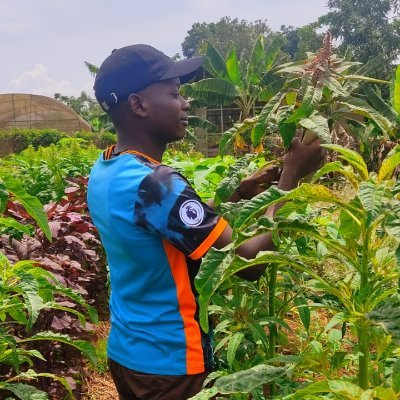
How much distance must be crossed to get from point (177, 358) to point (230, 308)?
1.75 feet

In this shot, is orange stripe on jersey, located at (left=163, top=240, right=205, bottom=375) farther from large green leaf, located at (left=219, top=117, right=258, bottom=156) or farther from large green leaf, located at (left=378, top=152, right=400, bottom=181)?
large green leaf, located at (left=378, top=152, right=400, bottom=181)

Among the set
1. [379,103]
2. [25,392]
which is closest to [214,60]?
[379,103]

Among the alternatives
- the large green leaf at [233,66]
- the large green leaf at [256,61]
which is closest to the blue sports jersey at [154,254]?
the large green leaf at [233,66]

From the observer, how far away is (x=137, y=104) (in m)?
1.88

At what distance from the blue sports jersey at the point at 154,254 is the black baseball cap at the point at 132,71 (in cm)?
22

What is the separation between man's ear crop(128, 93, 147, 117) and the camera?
1872 mm

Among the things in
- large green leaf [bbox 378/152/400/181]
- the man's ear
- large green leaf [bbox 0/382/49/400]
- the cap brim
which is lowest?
large green leaf [bbox 0/382/49/400]

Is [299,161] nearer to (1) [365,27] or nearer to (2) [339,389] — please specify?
(2) [339,389]

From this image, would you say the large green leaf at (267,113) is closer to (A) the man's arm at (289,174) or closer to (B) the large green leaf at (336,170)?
(A) the man's arm at (289,174)

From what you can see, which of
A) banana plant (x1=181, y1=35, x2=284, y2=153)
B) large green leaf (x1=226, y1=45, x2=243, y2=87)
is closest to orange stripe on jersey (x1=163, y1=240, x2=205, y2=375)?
large green leaf (x1=226, y1=45, x2=243, y2=87)

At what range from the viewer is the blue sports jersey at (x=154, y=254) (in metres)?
1.62

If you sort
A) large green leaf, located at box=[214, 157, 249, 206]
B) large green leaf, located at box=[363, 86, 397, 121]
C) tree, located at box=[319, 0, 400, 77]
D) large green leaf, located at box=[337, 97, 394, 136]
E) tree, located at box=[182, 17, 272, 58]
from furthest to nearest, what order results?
tree, located at box=[182, 17, 272, 58]
tree, located at box=[319, 0, 400, 77]
large green leaf, located at box=[363, 86, 397, 121]
large green leaf, located at box=[214, 157, 249, 206]
large green leaf, located at box=[337, 97, 394, 136]

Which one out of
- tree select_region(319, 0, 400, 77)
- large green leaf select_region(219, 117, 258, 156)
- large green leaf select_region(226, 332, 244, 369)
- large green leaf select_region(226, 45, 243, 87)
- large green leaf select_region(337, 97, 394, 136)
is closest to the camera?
large green leaf select_region(337, 97, 394, 136)

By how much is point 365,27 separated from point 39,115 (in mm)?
18054
